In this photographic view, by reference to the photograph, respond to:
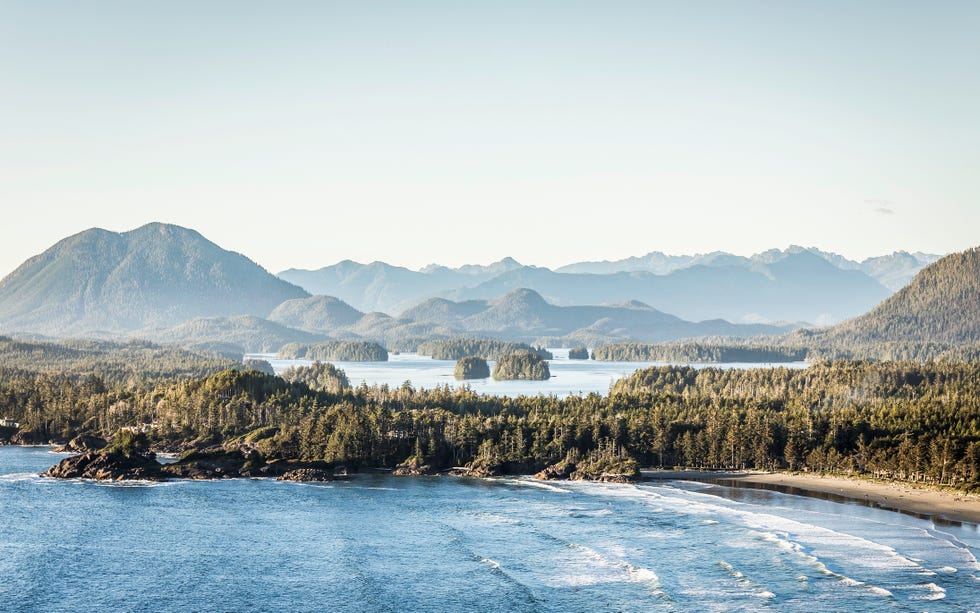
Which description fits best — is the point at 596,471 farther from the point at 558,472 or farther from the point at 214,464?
the point at 214,464

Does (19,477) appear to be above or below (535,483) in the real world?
below

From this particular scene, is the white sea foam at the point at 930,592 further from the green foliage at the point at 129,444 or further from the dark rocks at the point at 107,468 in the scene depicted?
the green foliage at the point at 129,444

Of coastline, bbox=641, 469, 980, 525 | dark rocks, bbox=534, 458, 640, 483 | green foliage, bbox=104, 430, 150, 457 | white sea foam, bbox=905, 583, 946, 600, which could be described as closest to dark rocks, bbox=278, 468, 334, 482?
green foliage, bbox=104, 430, 150, 457

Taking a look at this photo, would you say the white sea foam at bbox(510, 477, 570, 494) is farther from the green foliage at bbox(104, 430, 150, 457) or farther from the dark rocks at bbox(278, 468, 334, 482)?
the green foliage at bbox(104, 430, 150, 457)

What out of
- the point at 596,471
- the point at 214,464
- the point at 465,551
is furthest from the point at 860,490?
the point at 214,464

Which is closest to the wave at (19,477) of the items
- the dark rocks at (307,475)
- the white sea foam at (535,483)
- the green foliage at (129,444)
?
the green foliage at (129,444)

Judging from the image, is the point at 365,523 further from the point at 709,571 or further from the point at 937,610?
the point at 937,610

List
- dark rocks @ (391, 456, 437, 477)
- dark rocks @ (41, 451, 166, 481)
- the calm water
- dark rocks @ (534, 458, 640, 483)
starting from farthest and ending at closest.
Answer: dark rocks @ (391, 456, 437, 477) → dark rocks @ (534, 458, 640, 483) → dark rocks @ (41, 451, 166, 481) → the calm water
